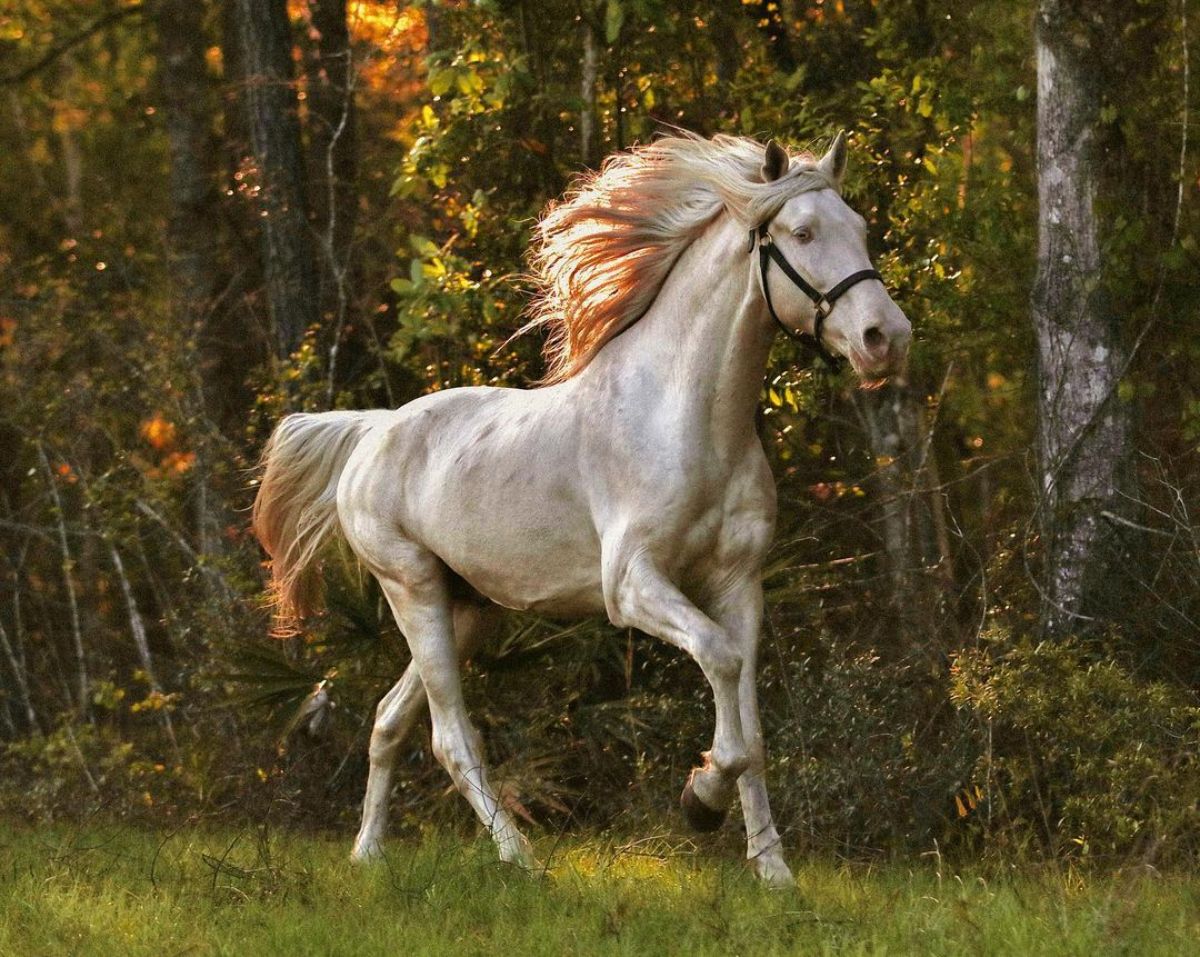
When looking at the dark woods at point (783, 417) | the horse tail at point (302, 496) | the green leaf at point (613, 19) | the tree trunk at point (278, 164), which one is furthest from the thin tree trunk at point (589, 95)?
the horse tail at point (302, 496)

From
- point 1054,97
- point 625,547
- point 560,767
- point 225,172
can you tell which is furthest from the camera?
point 225,172

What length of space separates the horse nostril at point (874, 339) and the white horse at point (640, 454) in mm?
20

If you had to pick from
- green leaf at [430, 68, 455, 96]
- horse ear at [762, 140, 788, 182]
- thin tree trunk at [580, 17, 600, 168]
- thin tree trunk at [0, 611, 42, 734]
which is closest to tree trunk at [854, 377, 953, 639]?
thin tree trunk at [580, 17, 600, 168]

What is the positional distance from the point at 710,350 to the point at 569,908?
2.07 m

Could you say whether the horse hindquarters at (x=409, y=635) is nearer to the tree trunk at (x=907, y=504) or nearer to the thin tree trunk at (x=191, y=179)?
the tree trunk at (x=907, y=504)

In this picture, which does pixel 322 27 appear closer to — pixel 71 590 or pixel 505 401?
pixel 71 590

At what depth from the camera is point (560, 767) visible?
871 cm

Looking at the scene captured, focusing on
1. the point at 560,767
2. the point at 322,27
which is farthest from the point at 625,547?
the point at 322,27

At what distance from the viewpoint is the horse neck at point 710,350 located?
21.2 ft

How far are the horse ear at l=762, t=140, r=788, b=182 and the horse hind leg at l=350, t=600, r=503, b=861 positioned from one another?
2503 mm

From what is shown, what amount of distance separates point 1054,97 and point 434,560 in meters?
3.41

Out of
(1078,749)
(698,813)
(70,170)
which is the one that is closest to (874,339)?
(698,813)

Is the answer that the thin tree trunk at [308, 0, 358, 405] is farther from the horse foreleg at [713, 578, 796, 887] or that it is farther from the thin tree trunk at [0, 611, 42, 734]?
the horse foreleg at [713, 578, 796, 887]

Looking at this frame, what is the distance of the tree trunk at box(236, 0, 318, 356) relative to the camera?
1169 centimetres
